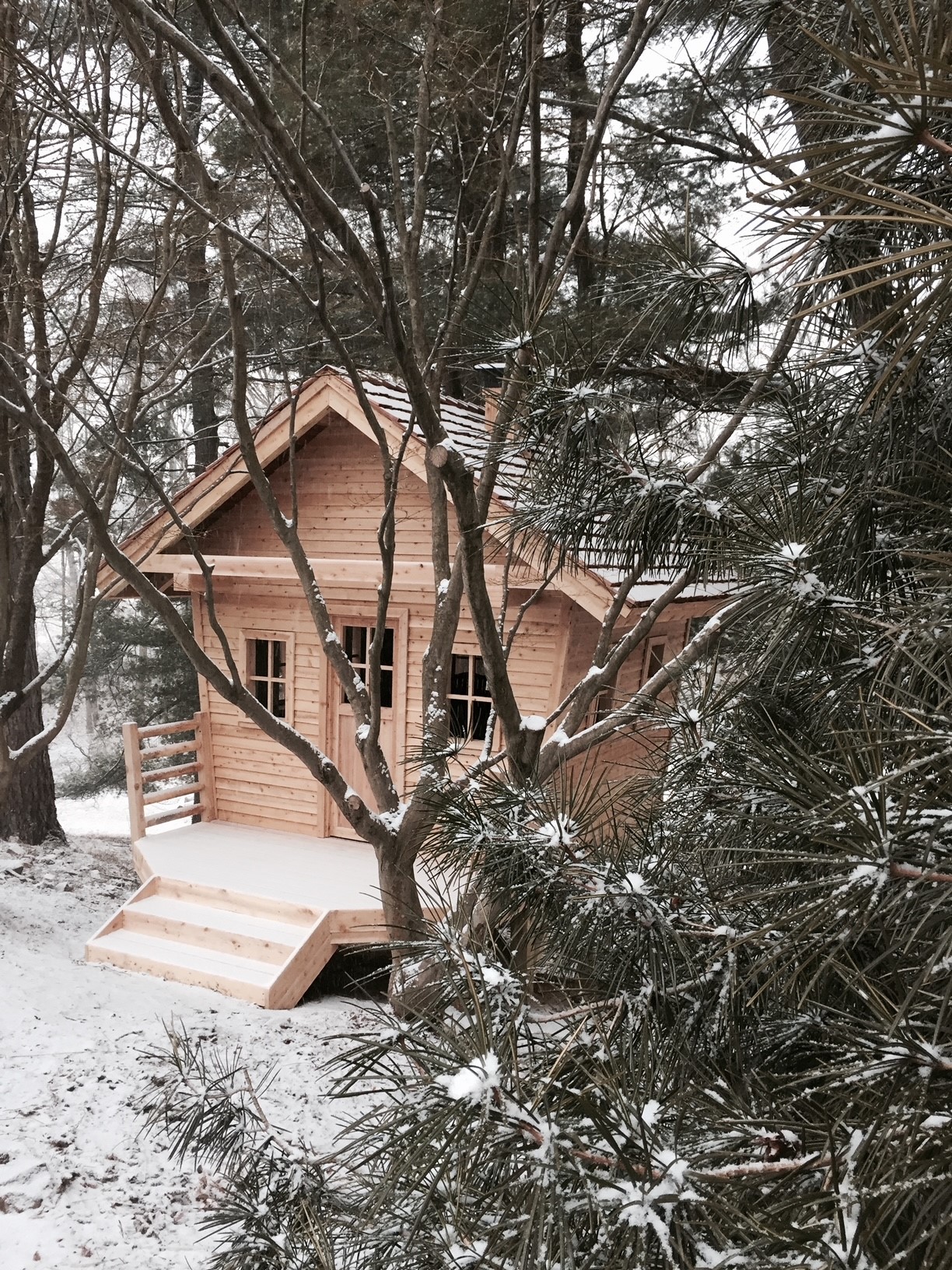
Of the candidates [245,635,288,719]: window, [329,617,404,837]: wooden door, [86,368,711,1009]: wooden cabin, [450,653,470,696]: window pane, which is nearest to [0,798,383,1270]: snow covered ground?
[86,368,711,1009]: wooden cabin

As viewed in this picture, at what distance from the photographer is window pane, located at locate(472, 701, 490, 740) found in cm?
732

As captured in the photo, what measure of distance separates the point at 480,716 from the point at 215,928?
8.46ft

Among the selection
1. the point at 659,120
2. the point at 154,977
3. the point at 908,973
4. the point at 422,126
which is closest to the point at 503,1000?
the point at 908,973

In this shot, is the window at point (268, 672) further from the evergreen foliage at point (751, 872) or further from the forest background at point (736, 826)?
the evergreen foliage at point (751, 872)

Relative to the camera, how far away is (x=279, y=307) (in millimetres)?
7898

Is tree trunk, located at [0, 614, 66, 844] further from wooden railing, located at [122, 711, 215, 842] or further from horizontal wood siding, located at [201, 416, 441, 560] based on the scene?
horizontal wood siding, located at [201, 416, 441, 560]

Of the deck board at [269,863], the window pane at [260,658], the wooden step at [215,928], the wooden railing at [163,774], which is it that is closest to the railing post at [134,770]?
the wooden railing at [163,774]

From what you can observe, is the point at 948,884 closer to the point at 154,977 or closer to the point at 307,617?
the point at 154,977

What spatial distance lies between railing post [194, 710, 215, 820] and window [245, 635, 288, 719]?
57 cm

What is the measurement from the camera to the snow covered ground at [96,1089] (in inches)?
139

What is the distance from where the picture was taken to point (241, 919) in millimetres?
6293

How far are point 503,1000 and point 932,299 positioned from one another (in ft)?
3.40

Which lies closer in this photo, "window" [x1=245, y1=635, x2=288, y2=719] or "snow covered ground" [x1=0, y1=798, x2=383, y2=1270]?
"snow covered ground" [x1=0, y1=798, x2=383, y2=1270]

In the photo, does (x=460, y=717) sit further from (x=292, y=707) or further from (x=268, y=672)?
(x=268, y=672)
